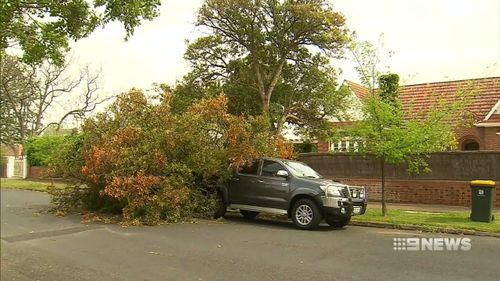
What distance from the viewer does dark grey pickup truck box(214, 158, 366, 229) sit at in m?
12.2

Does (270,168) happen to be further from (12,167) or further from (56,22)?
(12,167)

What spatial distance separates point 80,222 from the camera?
13.8 metres

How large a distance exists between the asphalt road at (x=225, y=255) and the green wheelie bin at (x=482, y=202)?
191cm

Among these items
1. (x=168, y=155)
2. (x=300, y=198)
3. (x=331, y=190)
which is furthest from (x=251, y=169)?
(x=331, y=190)

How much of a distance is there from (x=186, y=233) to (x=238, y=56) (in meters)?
15.0

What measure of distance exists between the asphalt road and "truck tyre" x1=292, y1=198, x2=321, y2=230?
28 cm

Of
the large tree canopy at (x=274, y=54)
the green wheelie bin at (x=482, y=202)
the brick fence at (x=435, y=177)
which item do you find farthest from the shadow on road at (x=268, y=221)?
the large tree canopy at (x=274, y=54)

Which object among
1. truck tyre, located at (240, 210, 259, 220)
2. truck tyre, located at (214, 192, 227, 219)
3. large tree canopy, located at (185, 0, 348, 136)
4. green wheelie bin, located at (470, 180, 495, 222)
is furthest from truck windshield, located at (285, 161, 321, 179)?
large tree canopy, located at (185, 0, 348, 136)

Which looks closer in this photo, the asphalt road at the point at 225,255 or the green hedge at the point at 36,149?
the asphalt road at the point at 225,255

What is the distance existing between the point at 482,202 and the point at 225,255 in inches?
288

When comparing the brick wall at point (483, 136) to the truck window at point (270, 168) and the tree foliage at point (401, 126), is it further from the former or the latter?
the truck window at point (270, 168)

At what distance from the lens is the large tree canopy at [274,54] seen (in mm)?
22672

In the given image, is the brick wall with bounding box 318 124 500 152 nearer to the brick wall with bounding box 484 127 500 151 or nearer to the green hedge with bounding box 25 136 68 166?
the brick wall with bounding box 484 127 500 151

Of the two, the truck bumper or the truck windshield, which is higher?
the truck windshield
